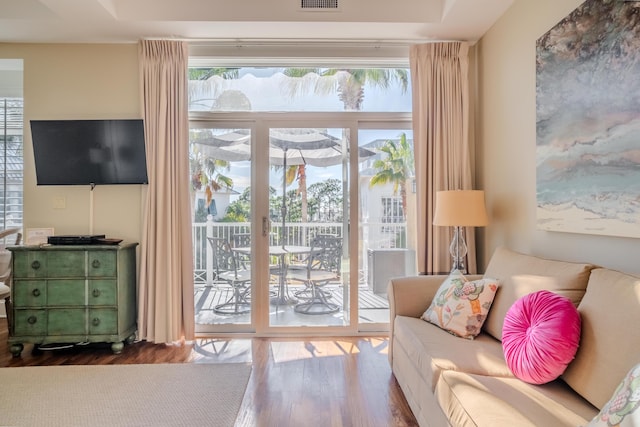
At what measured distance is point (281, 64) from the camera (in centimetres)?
336

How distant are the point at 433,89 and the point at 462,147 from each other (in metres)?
0.58

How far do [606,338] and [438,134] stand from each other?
7.08ft

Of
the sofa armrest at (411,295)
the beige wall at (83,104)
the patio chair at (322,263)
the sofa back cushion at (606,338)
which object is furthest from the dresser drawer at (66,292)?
the sofa back cushion at (606,338)

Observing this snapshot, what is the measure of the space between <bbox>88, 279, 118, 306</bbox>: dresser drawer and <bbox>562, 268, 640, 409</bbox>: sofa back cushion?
9.86 ft

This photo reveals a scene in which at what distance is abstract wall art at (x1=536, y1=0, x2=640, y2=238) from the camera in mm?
1630

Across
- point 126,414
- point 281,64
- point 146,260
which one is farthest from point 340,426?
point 281,64

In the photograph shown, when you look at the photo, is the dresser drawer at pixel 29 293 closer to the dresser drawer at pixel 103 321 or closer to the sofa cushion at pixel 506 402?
the dresser drawer at pixel 103 321

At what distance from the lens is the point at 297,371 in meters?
2.57

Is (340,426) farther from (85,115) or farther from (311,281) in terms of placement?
(85,115)

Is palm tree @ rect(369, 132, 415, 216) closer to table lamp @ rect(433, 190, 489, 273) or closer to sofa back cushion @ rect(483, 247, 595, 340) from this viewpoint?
table lamp @ rect(433, 190, 489, 273)

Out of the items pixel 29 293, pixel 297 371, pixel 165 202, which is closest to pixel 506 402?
pixel 297 371

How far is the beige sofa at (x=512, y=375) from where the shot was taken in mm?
1234

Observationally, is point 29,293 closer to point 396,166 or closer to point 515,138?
point 396,166

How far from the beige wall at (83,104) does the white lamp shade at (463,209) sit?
8.74 ft
